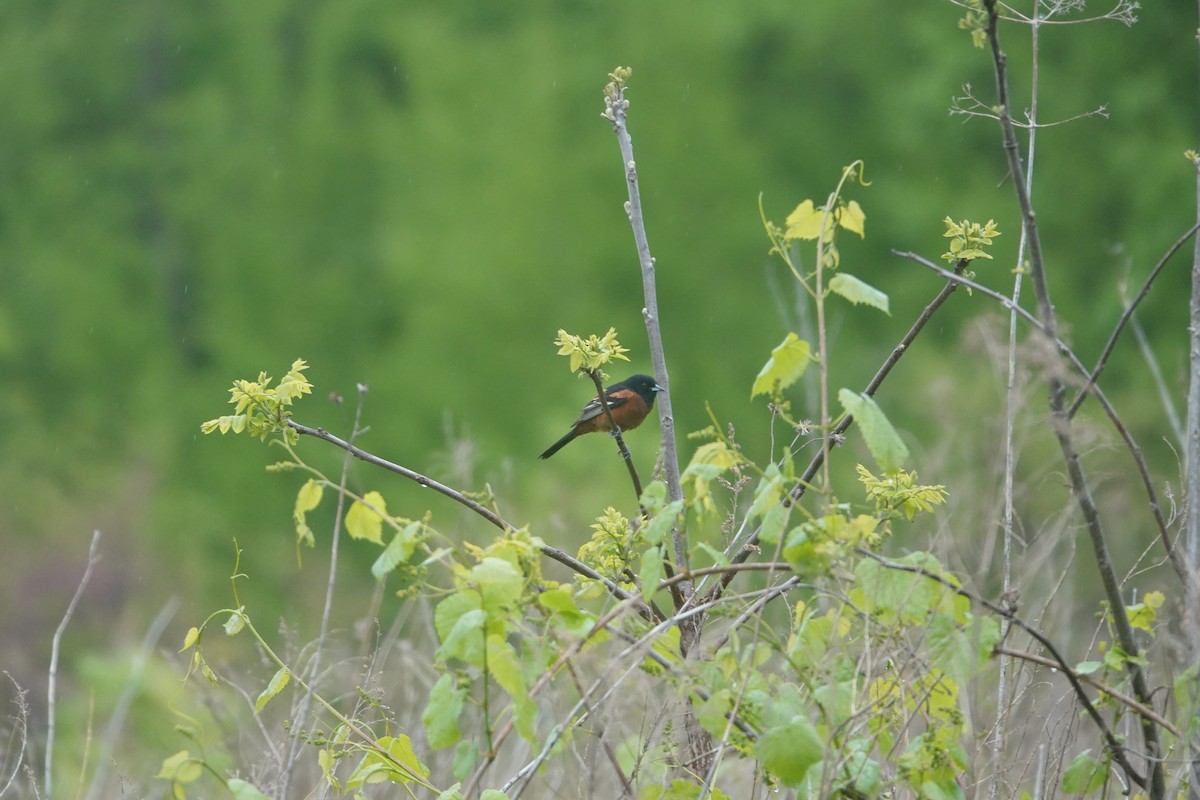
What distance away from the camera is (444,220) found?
44.8 feet

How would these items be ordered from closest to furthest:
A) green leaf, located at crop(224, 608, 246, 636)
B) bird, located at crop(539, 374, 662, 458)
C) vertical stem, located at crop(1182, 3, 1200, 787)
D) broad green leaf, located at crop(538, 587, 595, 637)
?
broad green leaf, located at crop(538, 587, 595, 637) → vertical stem, located at crop(1182, 3, 1200, 787) → green leaf, located at crop(224, 608, 246, 636) → bird, located at crop(539, 374, 662, 458)

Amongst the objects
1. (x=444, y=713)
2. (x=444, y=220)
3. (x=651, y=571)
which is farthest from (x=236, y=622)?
(x=444, y=220)

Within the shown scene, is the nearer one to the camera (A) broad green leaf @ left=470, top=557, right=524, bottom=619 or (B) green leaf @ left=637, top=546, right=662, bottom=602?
(A) broad green leaf @ left=470, top=557, right=524, bottom=619

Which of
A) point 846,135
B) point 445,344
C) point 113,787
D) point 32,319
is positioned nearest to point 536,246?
point 445,344

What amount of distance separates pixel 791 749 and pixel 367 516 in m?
0.71

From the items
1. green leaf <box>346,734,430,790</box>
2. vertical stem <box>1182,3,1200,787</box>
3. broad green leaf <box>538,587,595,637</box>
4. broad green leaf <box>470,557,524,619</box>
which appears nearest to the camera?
broad green leaf <box>470,557,524,619</box>

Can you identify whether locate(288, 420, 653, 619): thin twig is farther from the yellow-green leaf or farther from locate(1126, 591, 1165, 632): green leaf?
locate(1126, 591, 1165, 632): green leaf

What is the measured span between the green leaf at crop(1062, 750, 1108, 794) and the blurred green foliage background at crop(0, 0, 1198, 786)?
9.03m

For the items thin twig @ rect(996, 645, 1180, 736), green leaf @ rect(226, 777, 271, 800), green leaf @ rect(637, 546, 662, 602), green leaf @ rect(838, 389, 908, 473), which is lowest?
green leaf @ rect(226, 777, 271, 800)

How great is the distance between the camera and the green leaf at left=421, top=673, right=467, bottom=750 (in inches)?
72.4

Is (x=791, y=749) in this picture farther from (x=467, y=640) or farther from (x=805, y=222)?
(x=805, y=222)

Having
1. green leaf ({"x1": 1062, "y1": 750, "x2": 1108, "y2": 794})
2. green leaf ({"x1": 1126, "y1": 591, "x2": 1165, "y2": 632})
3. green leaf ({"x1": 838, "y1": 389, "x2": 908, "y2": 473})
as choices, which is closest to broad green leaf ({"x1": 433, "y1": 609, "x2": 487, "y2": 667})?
green leaf ({"x1": 838, "y1": 389, "x2": 908, "y2": 473})

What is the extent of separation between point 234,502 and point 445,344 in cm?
298

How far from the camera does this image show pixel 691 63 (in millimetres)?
13633
